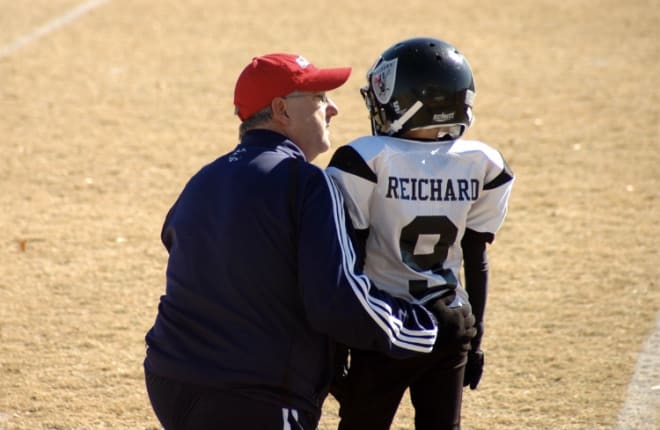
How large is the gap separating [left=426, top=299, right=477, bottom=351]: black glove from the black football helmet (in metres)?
0.66

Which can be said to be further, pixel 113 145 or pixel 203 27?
pixel 203 27

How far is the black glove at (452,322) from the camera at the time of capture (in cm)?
380

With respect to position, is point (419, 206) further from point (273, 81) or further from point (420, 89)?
point (273, 81)

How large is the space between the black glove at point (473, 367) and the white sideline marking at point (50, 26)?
33.0ft

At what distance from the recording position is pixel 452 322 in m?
3.82

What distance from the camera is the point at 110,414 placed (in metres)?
5.36

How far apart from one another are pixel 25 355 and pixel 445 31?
8.85 m

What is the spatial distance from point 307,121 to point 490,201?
2.62ft

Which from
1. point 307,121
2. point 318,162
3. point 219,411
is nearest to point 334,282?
point 219,411

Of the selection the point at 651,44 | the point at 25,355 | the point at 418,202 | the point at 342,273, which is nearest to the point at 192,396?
the point at 342,273

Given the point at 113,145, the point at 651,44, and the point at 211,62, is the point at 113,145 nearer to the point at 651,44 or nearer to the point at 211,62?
the point at 211,62

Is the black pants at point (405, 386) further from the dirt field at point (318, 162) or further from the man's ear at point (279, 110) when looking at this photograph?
the dirt field at point (318, 162)

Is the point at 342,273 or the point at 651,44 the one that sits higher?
the point at 342,273

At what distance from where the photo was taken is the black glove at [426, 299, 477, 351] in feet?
12.5
